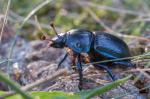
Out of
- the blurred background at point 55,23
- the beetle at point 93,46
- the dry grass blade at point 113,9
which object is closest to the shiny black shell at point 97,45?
the beetle at point 93,46

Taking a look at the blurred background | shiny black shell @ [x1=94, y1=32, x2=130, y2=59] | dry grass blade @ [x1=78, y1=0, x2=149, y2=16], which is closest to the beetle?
shiny black shell @ [x1=94, y1=32, x2=130, y2=59]

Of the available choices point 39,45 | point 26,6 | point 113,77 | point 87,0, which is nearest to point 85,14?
point 87,0

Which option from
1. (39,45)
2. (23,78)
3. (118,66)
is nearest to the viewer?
(118,66)

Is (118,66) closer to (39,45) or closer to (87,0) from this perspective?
(39,45)

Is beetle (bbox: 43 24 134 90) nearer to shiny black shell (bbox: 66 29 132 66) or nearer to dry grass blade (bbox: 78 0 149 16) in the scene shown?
shiny black shell (bbox: 66 29 132 66)

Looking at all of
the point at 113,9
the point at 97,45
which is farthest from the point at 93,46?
the point at 113,9

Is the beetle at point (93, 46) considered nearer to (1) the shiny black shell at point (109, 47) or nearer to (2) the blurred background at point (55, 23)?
(1) the shiny black shell at point (109, 47)

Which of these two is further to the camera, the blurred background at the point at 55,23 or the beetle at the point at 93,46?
the blurred background at the point at 55,23

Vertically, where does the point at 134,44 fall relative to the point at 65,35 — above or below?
below
